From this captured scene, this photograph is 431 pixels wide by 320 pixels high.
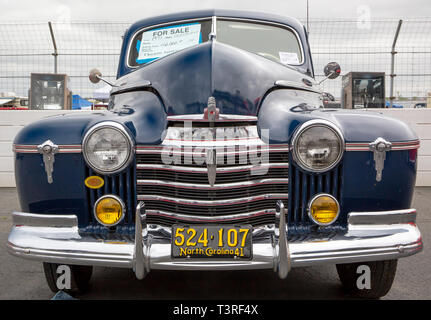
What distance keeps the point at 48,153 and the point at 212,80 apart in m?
0.94

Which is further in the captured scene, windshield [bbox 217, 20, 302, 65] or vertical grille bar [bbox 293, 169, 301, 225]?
windshield [bbox 217, 20, 302, 65]

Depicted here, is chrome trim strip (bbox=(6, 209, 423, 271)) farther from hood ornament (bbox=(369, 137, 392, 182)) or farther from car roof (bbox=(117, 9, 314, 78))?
car roof (bbox=(117, 9, 314, 78))

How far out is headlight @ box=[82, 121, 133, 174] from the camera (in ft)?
8.07

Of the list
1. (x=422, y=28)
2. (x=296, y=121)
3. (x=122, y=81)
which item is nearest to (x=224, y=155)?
(x=296, y=121)

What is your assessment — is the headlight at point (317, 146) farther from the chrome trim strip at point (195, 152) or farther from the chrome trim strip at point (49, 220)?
the chrome trim strip at point (49, 220)

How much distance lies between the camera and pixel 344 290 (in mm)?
3109

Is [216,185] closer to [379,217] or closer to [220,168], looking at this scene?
[220,168]

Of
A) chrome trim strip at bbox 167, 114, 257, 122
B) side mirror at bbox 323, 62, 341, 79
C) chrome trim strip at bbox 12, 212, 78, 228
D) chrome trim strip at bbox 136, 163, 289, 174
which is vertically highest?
side mirror at bbox 323, 62, 341, 79

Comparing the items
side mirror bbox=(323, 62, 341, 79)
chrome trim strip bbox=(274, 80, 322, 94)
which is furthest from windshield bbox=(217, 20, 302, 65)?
chrome trim strip bbox=(274, 80, 322, 94)

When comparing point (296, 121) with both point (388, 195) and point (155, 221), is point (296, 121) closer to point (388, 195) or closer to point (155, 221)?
point (388, 195)

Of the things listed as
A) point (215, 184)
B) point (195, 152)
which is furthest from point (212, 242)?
point (195, 152)

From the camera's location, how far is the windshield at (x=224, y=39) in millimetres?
3799

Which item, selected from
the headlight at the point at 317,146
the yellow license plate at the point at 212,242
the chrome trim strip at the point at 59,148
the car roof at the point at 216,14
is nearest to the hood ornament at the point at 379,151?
the headlight at the point at 317,146

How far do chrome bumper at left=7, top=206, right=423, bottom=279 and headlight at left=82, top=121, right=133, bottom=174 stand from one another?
0.27 metres
